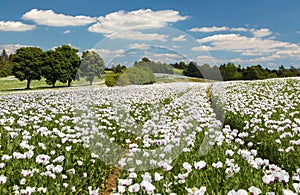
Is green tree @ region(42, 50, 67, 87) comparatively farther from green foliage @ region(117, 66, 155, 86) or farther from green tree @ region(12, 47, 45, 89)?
green foliage @ region(117, 66, 155, 86)

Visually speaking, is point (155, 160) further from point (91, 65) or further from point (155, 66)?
point (91, 65)

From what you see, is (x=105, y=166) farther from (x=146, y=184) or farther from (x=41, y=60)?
(x=41, y=60)

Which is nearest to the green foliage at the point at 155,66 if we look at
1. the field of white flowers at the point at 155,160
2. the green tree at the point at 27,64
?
the field of white flowers at the point at 155,160

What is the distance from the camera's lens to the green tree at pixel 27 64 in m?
57.7

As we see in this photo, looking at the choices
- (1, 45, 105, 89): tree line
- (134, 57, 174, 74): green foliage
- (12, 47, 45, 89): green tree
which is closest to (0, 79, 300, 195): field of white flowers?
(134, 57, 174, 74): green foliage

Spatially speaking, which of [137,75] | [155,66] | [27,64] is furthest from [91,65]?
[27,64]

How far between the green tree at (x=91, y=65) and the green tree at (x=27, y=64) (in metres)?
47.6

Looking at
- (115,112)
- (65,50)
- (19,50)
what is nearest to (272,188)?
(115,112)

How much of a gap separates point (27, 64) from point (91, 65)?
5115 cm

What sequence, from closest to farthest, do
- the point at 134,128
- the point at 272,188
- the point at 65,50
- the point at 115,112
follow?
the point at 272,188, the point at 134,128, the point at 115,112, the point at 65,50

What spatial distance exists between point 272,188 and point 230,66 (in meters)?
71.9

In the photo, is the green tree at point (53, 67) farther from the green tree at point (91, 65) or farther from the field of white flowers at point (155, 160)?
the field of white flowers at point (155, 160)

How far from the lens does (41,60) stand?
58562mm

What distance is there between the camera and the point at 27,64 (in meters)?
58.2
